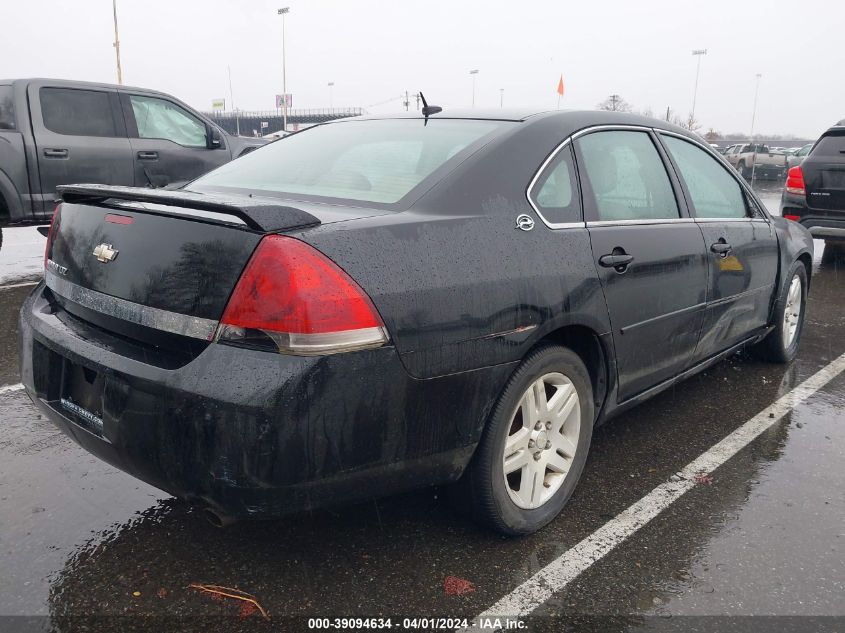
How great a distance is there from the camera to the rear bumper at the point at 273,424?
193 cm

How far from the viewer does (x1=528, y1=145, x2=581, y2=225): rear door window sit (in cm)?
267

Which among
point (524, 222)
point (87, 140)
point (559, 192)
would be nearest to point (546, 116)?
point (559, 192)

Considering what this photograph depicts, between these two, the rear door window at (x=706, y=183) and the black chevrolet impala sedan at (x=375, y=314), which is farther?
the rear door window at (x=706, y=183)

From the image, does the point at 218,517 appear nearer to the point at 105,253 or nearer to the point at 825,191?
the point at 105,253

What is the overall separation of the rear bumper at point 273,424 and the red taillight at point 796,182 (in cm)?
787

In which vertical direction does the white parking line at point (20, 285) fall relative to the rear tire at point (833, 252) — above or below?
above

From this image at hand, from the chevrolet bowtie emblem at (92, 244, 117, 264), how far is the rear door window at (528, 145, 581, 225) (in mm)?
1441

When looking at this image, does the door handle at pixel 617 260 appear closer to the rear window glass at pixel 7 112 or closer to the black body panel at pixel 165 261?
the black body panel at pixel 165 261

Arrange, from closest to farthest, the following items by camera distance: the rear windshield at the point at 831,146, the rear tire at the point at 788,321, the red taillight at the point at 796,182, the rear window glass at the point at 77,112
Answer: the rear tire at the point at 788,321
the rear window glass at the point at 77,112
the rear windshield at the point at 831,146
the red taillight at the point at 796,182

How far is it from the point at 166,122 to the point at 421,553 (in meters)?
7.24

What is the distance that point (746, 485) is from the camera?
3.14m

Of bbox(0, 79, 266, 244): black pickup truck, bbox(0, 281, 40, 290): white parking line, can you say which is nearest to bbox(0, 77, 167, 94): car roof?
bbox(0, 79, 266, 244): black pickup truck

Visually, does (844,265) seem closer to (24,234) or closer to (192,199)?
(192,199)

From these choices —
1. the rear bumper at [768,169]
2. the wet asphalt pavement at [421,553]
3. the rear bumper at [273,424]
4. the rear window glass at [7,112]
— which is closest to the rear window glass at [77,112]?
the rear window glass at [7,112]
